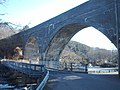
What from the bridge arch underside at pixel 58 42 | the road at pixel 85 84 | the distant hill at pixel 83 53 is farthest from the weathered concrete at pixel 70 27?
the distant hill at pixel 83 53

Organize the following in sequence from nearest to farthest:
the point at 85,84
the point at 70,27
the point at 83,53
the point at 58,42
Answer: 1. the point at 85,84
2. the point at 70,27
3. the point at 58,42
4. the point at 83,53

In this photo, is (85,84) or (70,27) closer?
(85,84)

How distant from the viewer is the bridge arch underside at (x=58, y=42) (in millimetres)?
33897

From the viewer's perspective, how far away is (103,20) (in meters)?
22.9

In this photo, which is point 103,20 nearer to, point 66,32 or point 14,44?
point 66,32

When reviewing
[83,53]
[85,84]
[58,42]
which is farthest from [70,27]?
[83,53]

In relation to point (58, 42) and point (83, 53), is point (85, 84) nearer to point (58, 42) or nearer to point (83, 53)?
point (58, 42)

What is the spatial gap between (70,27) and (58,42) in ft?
18.0

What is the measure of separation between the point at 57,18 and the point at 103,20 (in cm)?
1154

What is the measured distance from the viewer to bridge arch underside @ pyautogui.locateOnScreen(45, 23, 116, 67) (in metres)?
33.9

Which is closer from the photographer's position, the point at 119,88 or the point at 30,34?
the point at 119,88

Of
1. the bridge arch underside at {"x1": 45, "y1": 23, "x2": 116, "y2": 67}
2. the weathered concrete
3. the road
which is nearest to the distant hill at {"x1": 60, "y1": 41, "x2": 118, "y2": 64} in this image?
the weathered concrete

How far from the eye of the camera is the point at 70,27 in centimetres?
3238

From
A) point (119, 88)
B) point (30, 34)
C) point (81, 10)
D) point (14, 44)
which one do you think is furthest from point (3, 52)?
point (119, 88)
